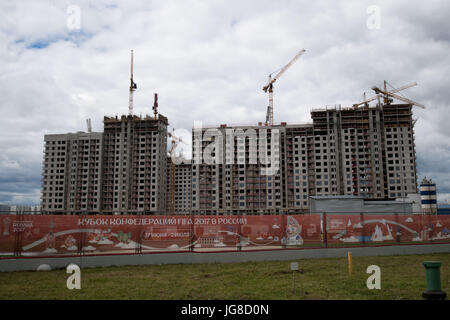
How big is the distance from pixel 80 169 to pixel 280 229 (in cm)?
13989

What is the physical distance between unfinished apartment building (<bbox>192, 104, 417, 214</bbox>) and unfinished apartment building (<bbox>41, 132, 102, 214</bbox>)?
40541mm

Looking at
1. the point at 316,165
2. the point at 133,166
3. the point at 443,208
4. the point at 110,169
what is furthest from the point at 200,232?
the point at 110,169

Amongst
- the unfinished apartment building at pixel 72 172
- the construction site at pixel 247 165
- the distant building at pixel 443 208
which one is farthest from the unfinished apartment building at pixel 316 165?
the unfinished apartment building at pixel 72 172

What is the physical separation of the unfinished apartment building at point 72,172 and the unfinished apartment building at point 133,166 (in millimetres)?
4150

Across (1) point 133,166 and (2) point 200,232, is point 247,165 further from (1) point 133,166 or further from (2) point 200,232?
(2) point 200,232

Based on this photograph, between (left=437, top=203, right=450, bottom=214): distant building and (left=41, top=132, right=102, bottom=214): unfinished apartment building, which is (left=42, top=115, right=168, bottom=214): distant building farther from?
(left=437, top=203, right=450, bottom=214): distant building

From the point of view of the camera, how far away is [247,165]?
144000mm

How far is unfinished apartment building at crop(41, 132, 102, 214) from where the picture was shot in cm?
14888

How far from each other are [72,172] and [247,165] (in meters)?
71.1

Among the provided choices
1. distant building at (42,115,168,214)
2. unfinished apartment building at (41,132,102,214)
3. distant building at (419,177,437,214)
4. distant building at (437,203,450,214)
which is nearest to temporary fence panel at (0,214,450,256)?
distant building at (437,203,450,214)

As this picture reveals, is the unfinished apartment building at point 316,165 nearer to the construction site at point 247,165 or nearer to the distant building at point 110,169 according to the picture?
the construction site at point 247,165
